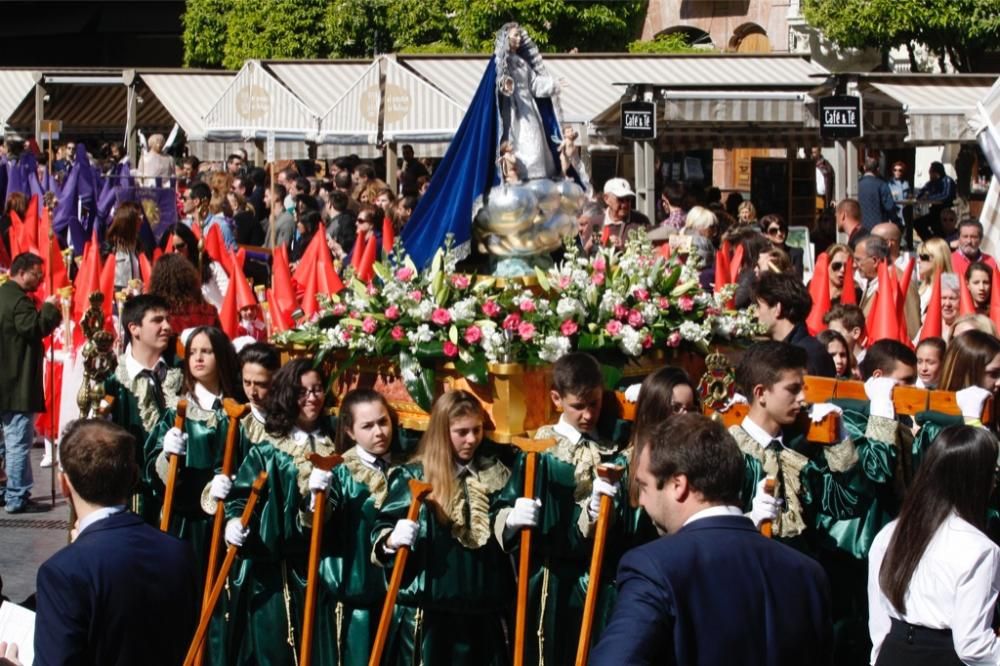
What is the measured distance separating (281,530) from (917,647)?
2.72 m

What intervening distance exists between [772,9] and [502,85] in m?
28.3

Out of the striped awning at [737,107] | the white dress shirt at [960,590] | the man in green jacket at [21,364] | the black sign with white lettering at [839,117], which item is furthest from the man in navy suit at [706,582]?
the striped awning at [737,107]

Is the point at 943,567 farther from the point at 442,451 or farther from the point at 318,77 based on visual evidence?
the point at 318,77

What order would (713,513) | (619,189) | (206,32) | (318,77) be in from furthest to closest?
(206,32) < (318,77) < (619,189) < (713,513)

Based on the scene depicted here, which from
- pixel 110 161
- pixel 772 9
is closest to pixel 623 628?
pixel 110 161

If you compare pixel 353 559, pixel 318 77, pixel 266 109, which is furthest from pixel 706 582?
pixel 318 77

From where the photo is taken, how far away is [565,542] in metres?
7.08

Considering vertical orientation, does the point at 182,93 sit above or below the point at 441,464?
above

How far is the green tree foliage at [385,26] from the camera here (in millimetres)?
33500

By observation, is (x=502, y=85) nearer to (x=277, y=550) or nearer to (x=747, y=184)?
(x=277, y=550)

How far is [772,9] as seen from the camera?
117ft

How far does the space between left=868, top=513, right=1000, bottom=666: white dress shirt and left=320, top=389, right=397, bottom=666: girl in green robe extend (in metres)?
2.23

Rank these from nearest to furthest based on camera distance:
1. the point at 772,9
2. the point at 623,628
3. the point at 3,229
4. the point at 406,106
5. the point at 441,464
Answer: the point at 623,628 → the point at 441,464 → the point at 3,229 → the point at 406,106 → the point at 772,9

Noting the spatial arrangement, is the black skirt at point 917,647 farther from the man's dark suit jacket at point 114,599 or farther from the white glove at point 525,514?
the man's dark suit jacket at point 114,599
